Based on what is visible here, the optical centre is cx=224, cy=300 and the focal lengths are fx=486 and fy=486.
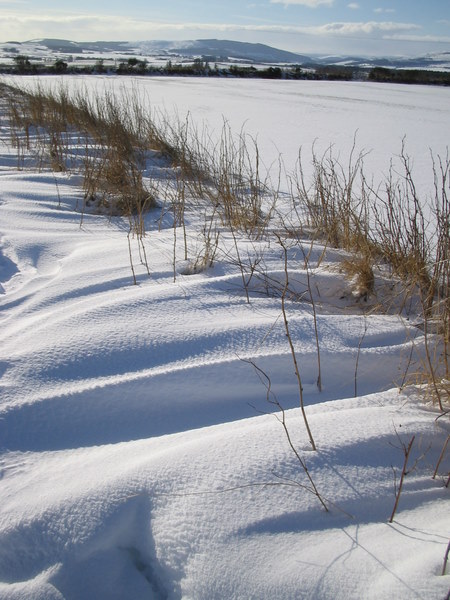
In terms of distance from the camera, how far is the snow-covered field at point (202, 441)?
0.86 metres

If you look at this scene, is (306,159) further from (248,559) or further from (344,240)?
(248,559)

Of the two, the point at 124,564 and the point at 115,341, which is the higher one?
the point at 115,341

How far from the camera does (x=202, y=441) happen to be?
3.66 ft

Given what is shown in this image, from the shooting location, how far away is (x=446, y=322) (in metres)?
1.38

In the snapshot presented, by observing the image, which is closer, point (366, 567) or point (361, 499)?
point (366, 567)

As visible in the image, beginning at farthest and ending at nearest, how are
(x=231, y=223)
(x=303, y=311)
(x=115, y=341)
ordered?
(x=231, y=223), (x=303, y=311), (x=115, y=341)

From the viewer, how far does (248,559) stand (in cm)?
85

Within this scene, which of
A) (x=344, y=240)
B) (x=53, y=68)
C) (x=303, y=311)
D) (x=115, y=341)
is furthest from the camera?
(x=53, y=68)

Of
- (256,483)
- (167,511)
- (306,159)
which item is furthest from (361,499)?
(306,159)

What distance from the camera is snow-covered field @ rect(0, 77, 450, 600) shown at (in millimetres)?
864

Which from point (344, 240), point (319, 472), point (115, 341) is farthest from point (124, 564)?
point (344, 240)

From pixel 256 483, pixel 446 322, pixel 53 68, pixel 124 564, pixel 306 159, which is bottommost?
pixel 124 564

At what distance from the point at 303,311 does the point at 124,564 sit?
1.07m

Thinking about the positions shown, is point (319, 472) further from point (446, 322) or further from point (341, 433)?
point (446, 322)
